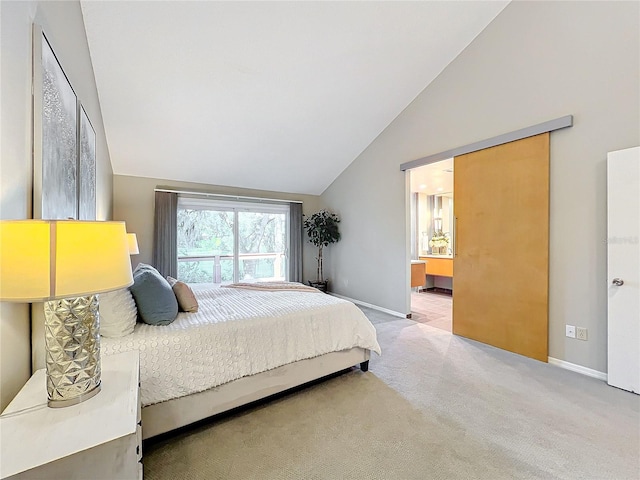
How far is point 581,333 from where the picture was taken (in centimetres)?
253

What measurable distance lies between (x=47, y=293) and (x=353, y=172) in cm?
468

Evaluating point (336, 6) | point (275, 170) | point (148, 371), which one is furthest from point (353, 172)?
point (148, 371)

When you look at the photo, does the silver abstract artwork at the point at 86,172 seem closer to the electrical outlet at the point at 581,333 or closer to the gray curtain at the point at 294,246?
the gray curtain at the point at 294,246

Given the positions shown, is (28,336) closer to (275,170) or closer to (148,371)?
(148,371)

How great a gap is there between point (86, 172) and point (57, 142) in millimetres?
825

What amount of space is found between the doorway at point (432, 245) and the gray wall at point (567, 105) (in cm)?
129

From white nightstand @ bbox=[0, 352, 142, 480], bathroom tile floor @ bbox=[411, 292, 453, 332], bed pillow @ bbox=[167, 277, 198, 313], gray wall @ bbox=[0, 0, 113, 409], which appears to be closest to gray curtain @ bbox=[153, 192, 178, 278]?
bed pillow @ bbox=[167, 277, 198, 313]

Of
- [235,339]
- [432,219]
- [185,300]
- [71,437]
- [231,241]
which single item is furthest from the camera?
[432,219]

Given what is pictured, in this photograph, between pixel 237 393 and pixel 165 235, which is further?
pixel 165 235

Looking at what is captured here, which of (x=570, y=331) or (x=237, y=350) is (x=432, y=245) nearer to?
(x=570, y=331)

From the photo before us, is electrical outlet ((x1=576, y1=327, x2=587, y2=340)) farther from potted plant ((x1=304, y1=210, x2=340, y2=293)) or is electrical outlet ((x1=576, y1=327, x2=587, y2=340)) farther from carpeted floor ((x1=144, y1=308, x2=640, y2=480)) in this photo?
potted plant ((x1=304, y1=210, x2=340, y2=293))

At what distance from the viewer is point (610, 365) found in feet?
7.48

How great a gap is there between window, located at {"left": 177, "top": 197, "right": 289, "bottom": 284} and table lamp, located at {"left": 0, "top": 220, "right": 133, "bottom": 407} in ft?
12.9

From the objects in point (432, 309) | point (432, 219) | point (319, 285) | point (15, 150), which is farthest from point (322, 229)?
point (15, 150)
